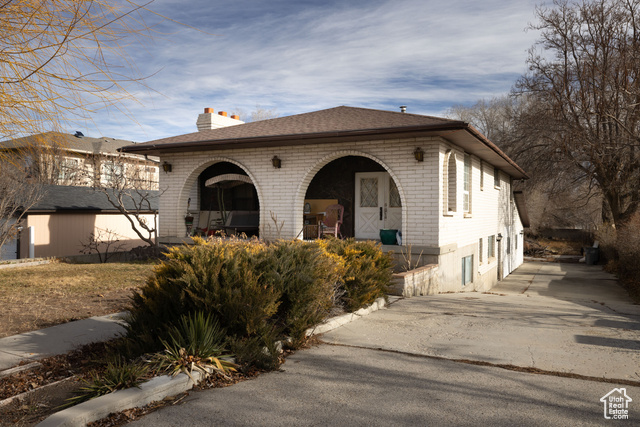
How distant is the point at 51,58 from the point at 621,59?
24.6 metres

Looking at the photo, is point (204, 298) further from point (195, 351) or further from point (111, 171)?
point (111, 171)

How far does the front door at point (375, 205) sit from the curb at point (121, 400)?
34.1 ft

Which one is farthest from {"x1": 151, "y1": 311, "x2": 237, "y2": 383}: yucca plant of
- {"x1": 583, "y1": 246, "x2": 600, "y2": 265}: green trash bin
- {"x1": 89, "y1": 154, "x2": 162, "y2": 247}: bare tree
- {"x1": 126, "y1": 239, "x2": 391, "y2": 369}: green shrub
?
{"x1": 583, "y1": 246, "x2": 600, "y2": 265}: green trash bin

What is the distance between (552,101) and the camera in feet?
83.5

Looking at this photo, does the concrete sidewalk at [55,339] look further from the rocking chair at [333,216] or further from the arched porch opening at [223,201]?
the arched porch opening at [223,201]

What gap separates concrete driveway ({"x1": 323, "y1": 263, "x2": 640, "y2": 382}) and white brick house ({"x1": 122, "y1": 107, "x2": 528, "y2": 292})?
299cm

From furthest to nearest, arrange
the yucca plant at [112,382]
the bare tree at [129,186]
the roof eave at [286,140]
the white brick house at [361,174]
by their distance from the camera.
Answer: the bare tree at [129,186] → the white brick house at [361,174] → the roof eave at [286,140] → the yucca plant at [112,382]

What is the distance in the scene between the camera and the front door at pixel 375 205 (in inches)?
567

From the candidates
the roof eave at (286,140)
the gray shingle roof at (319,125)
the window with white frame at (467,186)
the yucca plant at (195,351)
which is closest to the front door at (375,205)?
the gray shingle roof at (319,125)

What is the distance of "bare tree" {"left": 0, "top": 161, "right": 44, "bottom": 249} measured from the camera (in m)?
15.0

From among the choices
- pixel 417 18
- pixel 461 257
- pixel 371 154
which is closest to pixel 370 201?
pixel 371 154

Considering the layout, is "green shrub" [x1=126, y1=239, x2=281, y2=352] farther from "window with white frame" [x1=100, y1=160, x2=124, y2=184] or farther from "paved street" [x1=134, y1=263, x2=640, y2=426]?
"window with white frame" [x1=100, y1=160, x2=124, y2=184]

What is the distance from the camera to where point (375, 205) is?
14672 mm

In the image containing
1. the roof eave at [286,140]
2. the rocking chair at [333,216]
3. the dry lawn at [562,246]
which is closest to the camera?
the roof eave at [286,140]
